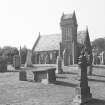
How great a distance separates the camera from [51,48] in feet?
178

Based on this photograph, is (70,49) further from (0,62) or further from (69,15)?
(0,62)

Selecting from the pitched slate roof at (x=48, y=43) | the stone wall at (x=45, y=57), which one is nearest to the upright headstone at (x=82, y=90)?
the stone wall at (x=45, y=57)

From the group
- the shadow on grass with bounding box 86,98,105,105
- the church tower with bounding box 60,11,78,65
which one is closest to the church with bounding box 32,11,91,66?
the church tower with bounding box 60,11,78,65

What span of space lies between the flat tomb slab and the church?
26725 millimetres

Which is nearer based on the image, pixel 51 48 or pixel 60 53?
pixel 60 53

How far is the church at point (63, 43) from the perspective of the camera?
4919 centimetres

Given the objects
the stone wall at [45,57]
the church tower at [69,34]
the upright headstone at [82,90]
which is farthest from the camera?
the stone wall at [45,57]

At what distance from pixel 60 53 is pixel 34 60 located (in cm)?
1118

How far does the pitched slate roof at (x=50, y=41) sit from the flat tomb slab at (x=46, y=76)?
33.8m

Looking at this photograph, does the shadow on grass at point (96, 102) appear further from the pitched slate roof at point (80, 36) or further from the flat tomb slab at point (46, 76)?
the pitched slate roof at point (80, 36)

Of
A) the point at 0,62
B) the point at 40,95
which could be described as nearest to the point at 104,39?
the point at 0,62

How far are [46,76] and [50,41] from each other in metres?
38.1

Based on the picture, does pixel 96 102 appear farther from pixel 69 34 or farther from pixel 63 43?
pixel 69 34

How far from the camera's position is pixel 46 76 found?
18.5 metres
